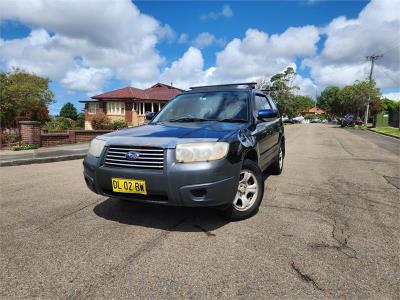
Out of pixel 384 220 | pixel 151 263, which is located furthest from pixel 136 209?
pixel 384 220

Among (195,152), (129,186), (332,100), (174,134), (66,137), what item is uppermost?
(332,100)

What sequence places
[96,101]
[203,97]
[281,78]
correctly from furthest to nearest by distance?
[281,78]
[96,101]
[203,97]

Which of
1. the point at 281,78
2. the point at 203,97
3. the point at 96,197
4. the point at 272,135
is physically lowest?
the point at 96,197

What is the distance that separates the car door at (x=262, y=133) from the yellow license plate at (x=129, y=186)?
6.03 ft

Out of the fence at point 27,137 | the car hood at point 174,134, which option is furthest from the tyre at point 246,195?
the fence at point 27,137

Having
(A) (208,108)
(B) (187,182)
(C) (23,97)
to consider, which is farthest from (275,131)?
(C) (23,97)

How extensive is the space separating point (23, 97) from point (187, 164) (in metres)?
33.5

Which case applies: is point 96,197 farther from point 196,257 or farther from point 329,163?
point 329,163

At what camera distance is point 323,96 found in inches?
4171

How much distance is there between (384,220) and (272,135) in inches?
92.6

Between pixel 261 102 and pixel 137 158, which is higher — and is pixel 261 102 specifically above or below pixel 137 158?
above

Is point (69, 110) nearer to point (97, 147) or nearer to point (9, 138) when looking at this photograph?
point (9, 138)

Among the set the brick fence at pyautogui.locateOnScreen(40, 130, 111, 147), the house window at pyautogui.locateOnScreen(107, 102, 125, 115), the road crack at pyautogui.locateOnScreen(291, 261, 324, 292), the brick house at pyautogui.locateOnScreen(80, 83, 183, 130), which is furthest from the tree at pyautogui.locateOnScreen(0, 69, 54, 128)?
the road crack at pyautogui.locateOnScreen(291, 261, 324, 292)

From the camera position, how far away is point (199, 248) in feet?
10.8
